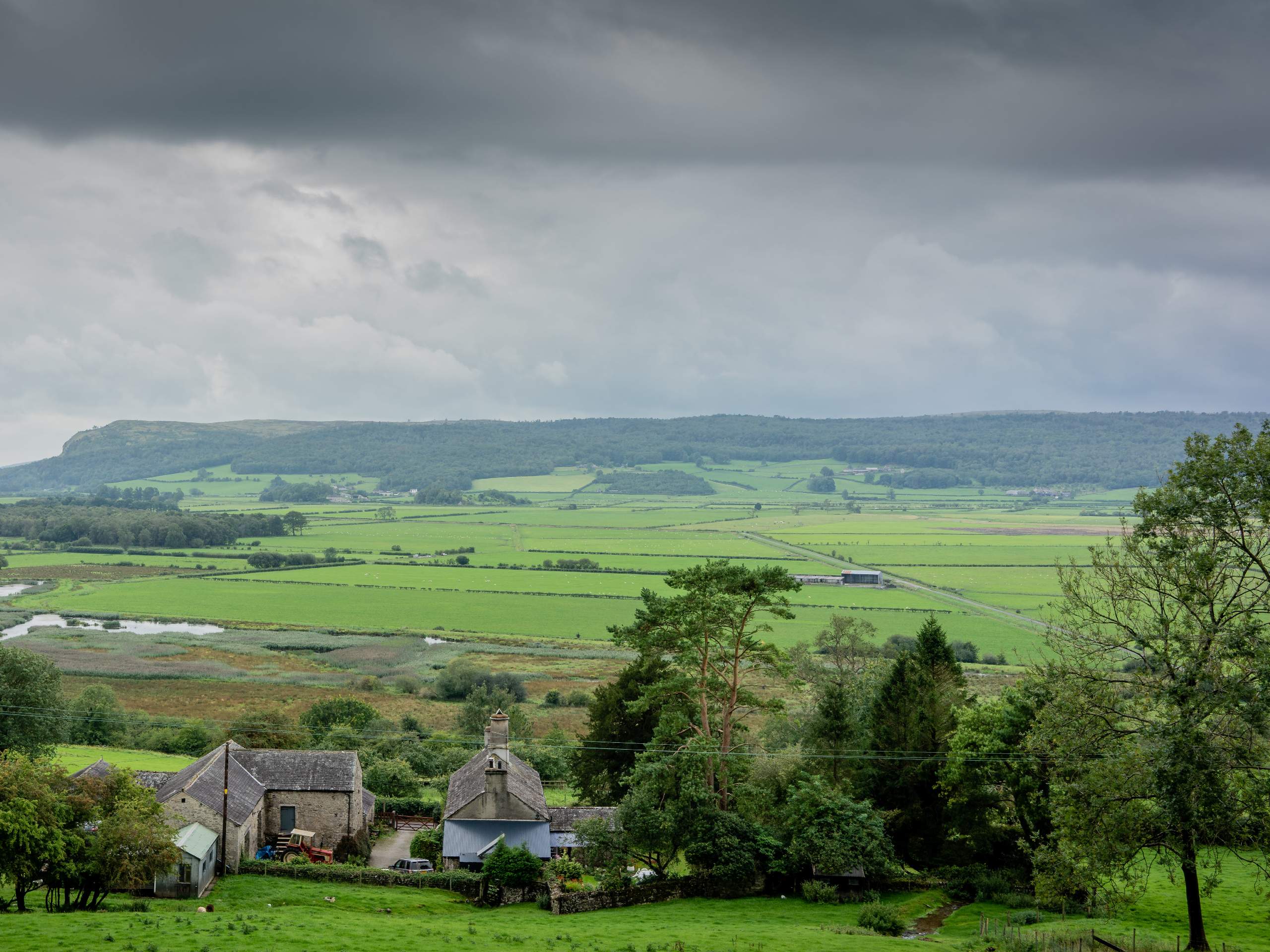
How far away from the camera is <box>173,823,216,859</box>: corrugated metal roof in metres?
31.2

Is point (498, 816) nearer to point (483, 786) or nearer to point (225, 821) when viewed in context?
point (483, 786)

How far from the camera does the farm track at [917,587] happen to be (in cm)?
9350

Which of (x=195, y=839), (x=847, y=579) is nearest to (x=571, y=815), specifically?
(x=195, y=839)

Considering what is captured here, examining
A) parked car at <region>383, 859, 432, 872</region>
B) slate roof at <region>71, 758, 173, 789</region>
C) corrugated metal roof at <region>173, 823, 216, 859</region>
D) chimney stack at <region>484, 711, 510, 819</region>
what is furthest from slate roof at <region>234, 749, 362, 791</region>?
corrugated metal roof at <region>173, 823, 216, 859</region>

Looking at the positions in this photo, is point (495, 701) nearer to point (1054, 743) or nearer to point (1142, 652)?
point (1054, 743)

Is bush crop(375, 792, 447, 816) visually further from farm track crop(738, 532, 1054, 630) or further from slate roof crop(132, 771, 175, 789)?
farm track crop(738, 532, 1054, 630)

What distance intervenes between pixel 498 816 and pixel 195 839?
1086cm

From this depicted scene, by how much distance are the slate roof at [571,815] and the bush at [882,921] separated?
1265 centimetres

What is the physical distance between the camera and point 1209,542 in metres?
23.0

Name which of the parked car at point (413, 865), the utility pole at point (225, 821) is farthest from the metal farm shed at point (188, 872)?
the parked car at point (413, 865)

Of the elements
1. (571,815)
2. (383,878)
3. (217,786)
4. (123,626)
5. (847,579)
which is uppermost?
(217,786)

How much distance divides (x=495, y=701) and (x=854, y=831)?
36.4 metres

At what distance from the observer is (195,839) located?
32312mm

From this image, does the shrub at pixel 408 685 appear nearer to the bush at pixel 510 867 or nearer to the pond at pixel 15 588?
the bush at pixel 510 867
